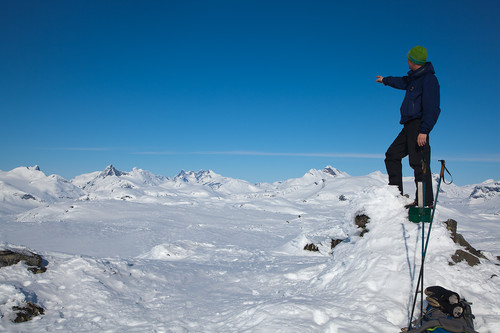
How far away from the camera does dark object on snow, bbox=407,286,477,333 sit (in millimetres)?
3895

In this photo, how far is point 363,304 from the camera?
5391 mm

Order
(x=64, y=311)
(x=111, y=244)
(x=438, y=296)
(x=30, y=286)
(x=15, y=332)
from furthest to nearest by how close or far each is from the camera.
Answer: (x=111, y=244) < (x=30, y=286) < (x=64, y=311) < (x=15, y=332) < (x=438, y=296)

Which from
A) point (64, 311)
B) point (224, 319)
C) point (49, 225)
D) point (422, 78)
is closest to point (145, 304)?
point (64, 311)

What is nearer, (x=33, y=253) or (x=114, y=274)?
(x=33, y=253)

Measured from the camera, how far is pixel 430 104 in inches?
232

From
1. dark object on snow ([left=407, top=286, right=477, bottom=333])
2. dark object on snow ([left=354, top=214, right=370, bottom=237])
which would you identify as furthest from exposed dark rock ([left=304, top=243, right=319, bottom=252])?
dark object on snow ([left=407, top=286, right=477, bottom=333])

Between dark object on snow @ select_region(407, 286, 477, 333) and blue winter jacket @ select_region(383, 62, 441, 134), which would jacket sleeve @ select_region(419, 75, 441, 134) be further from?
dark object on snow @ select_region(407, 286, 477, 333)

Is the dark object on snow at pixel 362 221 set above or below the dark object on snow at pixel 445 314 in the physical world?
above

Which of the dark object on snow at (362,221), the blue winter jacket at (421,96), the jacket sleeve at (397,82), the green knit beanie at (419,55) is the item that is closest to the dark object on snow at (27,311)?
the dark object on snow at (362,221)

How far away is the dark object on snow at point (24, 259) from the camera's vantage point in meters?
6.94

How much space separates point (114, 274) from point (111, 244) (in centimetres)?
1731

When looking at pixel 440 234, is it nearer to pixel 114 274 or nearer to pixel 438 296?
pixel 438 296

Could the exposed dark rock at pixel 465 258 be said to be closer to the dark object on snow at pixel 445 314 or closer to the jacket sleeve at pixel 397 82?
the dark object on snow at pixel 445 314

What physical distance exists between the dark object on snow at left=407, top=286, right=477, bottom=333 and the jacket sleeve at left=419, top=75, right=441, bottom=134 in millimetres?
3003
